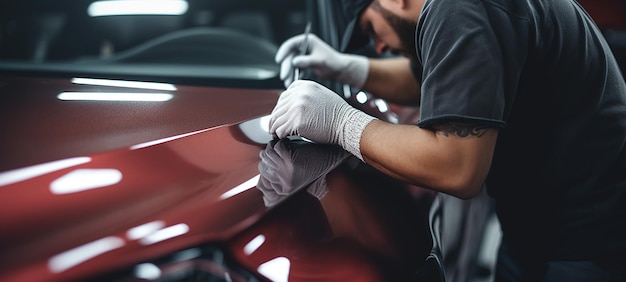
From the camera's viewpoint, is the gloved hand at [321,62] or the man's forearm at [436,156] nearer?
the man's forearm at [436,156]

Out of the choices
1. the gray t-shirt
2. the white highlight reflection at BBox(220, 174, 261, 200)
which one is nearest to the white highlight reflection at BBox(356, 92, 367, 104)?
the gray t-shirt

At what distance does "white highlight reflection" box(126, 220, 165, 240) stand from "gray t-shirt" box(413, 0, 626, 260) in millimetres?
520

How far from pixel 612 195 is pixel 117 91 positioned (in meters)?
1.12

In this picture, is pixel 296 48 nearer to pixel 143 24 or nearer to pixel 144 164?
pixel 143 24

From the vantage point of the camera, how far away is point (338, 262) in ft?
2.76

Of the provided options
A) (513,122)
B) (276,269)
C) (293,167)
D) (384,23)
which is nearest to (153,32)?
(384,23)

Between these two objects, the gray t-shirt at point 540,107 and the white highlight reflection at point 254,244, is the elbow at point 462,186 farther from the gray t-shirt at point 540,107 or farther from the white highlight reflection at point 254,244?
the white highlight reflection at point 254,244

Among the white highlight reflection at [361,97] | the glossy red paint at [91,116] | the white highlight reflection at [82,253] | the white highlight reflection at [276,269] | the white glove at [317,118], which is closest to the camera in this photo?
the white highlight reflection at [82,253]

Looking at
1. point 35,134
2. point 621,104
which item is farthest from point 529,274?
point 35,134

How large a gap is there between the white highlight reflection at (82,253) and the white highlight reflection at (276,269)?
20 centimetres

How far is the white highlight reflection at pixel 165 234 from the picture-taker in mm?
699

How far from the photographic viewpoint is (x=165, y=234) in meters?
0.72

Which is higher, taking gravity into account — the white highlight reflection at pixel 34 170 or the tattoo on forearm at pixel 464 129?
the white highlight reflection at pixel 34 170

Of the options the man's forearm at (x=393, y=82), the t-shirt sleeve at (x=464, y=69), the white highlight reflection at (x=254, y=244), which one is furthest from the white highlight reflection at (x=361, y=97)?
the white highlight reflection at (x=254, y=244)
